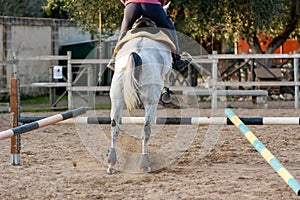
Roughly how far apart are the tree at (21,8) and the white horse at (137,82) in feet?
72.6

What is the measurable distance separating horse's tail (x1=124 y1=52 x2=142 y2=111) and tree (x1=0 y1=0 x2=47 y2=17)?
22386 mm

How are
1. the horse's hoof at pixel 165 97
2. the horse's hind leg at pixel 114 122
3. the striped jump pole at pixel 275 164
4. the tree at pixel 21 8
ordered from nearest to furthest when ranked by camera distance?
1. the striped jump pole at pixel 275 164
2. the horse's hind leg at pixel 114 122
3. the horse's hoof at pixel 165 97
4. the tree at pixel 21 8

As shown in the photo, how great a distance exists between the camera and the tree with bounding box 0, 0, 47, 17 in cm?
2763

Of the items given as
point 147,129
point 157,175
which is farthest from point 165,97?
point 157,175

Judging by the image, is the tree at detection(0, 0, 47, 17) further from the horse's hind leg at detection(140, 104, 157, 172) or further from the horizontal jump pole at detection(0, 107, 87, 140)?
the horse's hind leg at detection(140, 104, 157, 172)

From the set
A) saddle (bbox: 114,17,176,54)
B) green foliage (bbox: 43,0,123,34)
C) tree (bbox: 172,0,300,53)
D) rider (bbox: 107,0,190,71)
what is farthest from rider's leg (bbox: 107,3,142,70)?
green foliage (bbox: 43,0,123,34)

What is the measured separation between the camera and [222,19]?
637 inches

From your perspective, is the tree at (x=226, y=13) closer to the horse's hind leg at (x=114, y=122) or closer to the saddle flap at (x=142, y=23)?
the saddle flap at (x=142, y=23)

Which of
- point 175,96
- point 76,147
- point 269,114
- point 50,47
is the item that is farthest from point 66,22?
point 76,147

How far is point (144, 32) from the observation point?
21.4ft

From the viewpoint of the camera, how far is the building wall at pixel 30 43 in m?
19.2

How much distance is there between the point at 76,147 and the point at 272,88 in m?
11.2

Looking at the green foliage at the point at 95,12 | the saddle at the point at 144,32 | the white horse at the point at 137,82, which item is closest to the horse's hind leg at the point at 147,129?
the white horse at the point at 137,82

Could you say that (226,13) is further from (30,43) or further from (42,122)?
(42,122)
